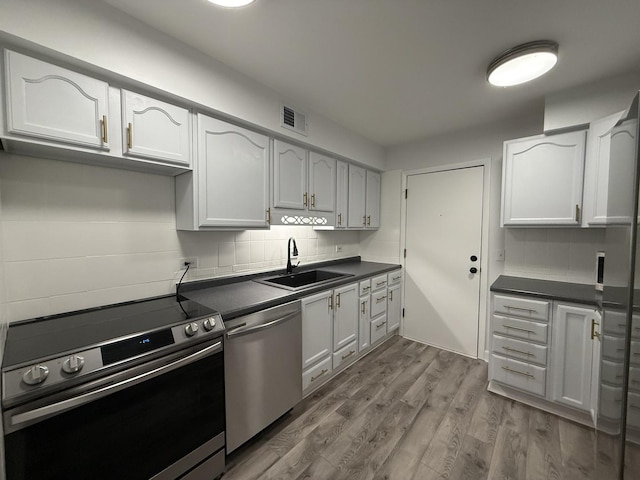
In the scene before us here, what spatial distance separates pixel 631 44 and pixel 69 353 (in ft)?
10.5

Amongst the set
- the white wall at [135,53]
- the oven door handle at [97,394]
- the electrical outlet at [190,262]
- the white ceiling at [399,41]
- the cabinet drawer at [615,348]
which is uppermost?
the white ceiling at [399,41]

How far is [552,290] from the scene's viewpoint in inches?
81.6

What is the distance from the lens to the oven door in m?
0.92

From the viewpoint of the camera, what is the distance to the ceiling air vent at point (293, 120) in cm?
210

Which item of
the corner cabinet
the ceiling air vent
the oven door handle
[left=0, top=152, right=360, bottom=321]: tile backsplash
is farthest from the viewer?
the ceiling air vent

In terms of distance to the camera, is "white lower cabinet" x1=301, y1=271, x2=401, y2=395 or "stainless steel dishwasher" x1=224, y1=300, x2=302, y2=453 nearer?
"stainless steel dishwasher" x1=224, y1=300, x2=302, y2=453

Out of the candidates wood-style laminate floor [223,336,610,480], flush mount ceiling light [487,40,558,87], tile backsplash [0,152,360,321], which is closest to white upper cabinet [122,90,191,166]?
tile backsplash [0,152,360,321]

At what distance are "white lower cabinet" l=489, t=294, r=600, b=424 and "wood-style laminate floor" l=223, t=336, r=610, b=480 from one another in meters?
0.13

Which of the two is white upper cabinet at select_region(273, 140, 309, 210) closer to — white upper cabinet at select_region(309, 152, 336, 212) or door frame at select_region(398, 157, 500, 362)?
white upper cabinet at select_region(309, 152, 336, 212)

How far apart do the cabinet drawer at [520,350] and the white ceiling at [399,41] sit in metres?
2.00

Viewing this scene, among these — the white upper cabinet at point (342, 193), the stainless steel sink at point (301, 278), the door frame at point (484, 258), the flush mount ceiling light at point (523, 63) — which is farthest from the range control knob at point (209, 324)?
the door frame at point (484, 258)

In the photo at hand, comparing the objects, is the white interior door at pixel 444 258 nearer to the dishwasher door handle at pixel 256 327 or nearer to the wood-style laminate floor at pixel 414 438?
the wood-style laminate floor at pixel 414 438

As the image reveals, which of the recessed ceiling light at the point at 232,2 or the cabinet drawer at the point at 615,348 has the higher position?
the recessed ceiling light at the point at 232,2

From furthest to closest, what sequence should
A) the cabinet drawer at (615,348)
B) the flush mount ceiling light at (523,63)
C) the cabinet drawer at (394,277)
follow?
the cabinet drawer at (394,277), the flush mount ceiling light at (523,63), the cabinet drawer at (615,348)
